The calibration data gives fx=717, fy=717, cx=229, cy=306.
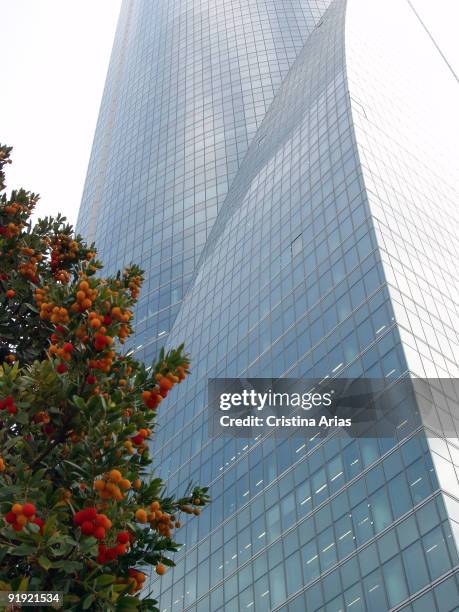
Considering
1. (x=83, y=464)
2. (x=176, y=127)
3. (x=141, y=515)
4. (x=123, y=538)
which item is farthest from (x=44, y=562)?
(x=176, y=127)

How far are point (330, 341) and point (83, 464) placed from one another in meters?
38.5

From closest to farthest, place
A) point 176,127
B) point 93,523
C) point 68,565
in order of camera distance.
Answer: point 68,565 < point 93,523 < point 176,127

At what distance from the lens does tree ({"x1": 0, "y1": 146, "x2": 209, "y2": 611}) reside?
748 cm

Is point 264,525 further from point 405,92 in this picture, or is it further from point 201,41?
point 201,41

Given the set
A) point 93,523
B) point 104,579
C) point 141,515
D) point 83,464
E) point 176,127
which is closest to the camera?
point 93,523

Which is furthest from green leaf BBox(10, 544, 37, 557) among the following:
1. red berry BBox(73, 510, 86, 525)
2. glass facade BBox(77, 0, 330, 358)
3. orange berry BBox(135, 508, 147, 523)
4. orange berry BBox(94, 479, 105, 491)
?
glass facade BBox(77, 0, 330, 358)

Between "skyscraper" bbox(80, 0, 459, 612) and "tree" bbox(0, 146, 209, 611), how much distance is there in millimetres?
23494

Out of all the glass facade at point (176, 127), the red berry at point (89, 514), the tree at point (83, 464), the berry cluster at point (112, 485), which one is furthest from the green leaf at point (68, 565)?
the glass facade at point (176, 127)

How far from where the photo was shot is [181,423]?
61906 mm

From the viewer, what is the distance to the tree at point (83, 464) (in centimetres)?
748

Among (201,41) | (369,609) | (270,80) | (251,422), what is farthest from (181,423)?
(201,41)

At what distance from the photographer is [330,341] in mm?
46125

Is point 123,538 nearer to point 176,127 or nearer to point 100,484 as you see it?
point 100,484

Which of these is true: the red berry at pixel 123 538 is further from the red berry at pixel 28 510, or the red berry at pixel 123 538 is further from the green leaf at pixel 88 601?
the red berry at pixel 28 510
